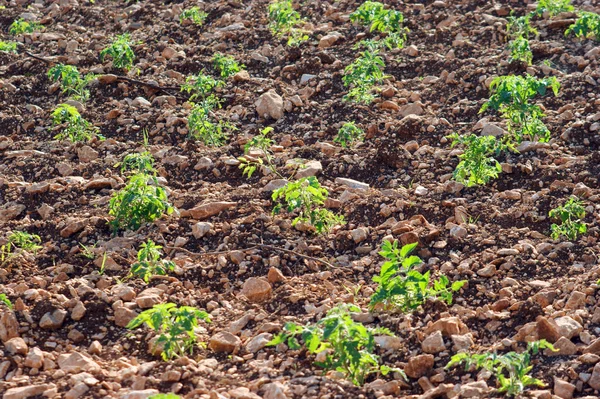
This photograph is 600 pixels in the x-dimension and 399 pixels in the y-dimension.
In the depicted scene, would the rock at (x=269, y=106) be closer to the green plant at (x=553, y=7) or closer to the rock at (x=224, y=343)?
the green plant at (x=553, y=7)

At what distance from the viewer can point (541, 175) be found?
5.06 m

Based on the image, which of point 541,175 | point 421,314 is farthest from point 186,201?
point 541,175

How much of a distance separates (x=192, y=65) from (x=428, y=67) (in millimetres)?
1844

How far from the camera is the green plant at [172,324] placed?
363 centimetres

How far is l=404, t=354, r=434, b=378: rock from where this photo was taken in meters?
3.60

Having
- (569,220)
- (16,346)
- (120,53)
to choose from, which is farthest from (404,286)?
(120,53)

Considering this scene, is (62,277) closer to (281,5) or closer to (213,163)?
(213,163)

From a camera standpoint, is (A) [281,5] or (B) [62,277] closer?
(B) [62,277]

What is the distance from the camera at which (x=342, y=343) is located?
3404mm

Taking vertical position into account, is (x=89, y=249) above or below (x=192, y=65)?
below

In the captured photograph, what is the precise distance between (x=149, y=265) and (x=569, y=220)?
223 cm

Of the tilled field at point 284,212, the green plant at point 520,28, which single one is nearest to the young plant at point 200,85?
the tilled field at point 284,212

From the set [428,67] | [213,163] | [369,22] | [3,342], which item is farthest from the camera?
[369,22]

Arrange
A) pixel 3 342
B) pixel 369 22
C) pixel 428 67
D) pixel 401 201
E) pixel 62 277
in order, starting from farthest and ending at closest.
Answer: pixel 369 22 → pixel 428 67 → pixel 401 201 → pixel 62 277 → pixel 3 342
